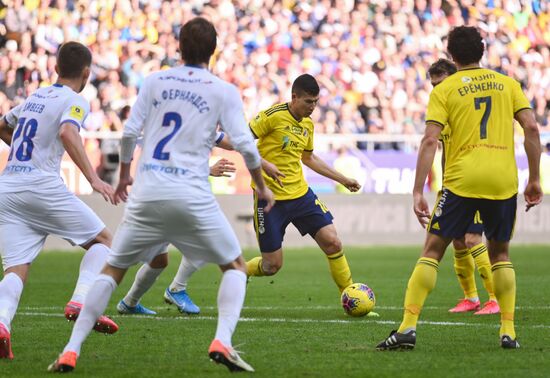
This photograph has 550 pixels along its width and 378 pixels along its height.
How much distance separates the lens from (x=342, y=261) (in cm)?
1071

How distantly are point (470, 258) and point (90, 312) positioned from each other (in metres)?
5.75

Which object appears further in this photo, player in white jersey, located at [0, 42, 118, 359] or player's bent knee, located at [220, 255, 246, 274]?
player in white jersey, located at [0, 42, 118, 359]

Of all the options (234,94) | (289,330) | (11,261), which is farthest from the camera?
(289,330)

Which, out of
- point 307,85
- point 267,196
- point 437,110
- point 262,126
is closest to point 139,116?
point 267,196

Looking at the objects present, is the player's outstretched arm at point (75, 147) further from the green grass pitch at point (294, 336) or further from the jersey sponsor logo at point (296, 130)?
the jersey sponsor logo at point (296, 130)

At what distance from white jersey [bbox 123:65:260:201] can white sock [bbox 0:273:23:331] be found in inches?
59.3

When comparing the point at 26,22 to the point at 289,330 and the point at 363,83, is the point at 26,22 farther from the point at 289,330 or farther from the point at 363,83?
the point at 289,330

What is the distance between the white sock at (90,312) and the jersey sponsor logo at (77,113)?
1416 mm

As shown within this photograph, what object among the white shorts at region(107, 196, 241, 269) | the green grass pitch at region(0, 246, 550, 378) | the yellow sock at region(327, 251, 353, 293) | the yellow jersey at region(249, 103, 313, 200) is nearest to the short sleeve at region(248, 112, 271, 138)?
the yellow jersey at region(249, 103, 313, 200)

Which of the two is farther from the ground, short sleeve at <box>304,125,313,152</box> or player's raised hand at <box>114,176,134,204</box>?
player's raised hand at <box>114,176,134,204</box>

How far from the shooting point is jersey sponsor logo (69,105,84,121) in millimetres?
7312

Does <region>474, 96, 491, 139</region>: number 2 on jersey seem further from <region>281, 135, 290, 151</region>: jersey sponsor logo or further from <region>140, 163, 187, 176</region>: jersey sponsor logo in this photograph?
<region>281, 135, 290, 151</region>: jersey sponsor logo

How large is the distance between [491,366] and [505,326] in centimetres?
97

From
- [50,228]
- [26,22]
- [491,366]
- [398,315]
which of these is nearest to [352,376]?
[491,366]
